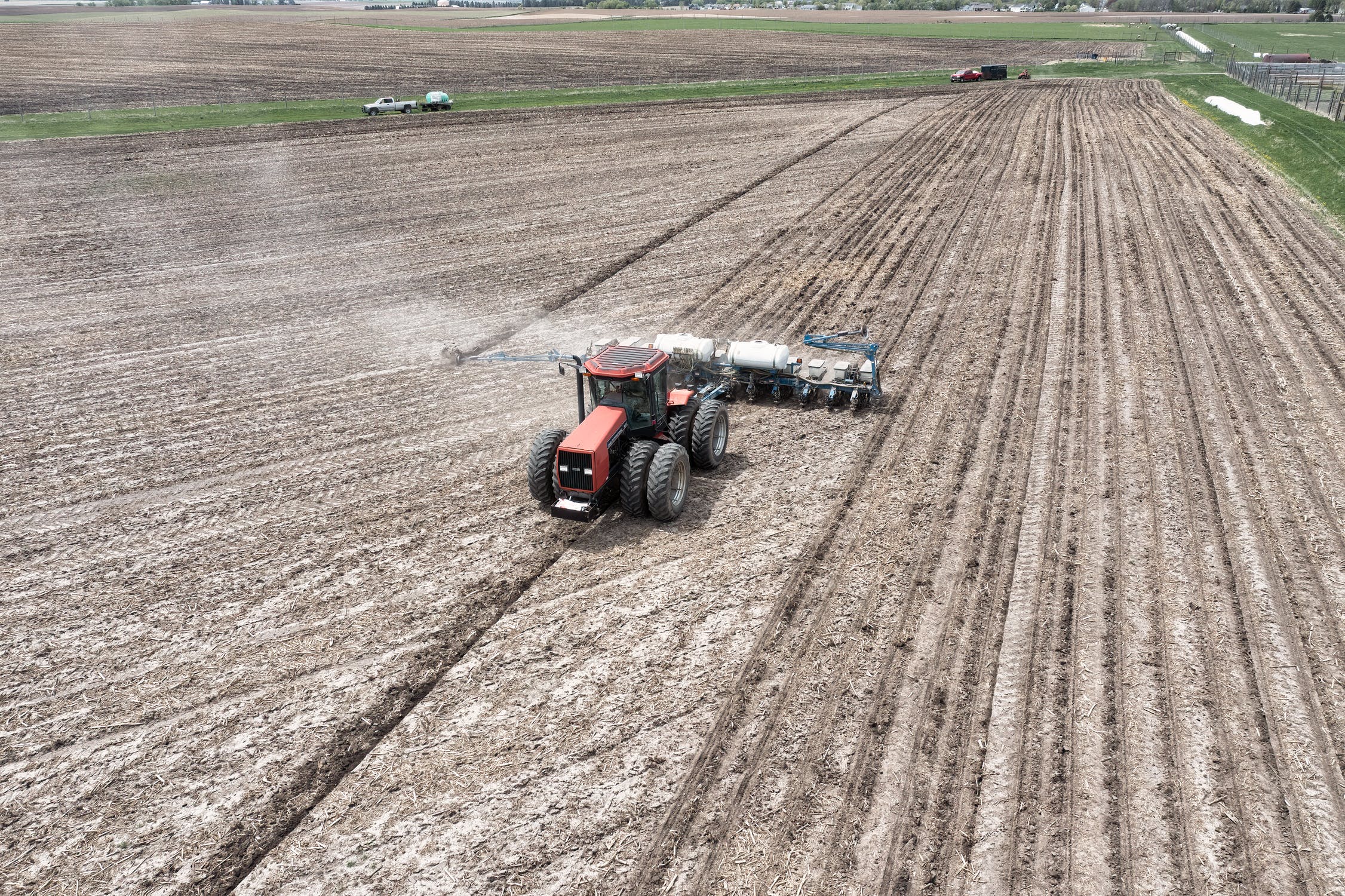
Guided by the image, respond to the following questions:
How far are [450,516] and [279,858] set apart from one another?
5492 millimetres

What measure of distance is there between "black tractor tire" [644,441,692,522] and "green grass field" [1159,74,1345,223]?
2365 centimetres

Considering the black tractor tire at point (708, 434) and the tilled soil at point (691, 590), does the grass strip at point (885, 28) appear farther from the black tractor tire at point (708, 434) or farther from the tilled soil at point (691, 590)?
the black tractor tire at point (708, 434)

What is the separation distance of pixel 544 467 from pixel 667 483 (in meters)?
1.62

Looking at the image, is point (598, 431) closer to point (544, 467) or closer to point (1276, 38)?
point (544, 467)

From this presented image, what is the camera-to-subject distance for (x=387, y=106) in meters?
44.1

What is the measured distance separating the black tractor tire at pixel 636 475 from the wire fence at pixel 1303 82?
40.5 metres

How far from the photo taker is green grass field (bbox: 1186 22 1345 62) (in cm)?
7650

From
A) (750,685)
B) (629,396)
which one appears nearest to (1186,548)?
(750,685)

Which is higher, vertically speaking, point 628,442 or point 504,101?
point 504,101

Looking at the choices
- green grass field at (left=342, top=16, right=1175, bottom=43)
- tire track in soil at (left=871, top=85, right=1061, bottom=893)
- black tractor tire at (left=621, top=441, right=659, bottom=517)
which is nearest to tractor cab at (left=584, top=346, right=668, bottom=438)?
black tractor tire at (left=621, top=441, right=659, bottom=517)

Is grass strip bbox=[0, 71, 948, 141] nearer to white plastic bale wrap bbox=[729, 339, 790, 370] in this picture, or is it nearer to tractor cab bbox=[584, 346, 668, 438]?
white plastic bale wrap bbox=[729, 339, 790, 370]

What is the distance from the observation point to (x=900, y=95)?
169 ft

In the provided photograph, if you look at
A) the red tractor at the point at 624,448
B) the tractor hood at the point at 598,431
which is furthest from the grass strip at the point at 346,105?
the tractor hood at the point at 598,431

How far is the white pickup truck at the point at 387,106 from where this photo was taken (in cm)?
4391
